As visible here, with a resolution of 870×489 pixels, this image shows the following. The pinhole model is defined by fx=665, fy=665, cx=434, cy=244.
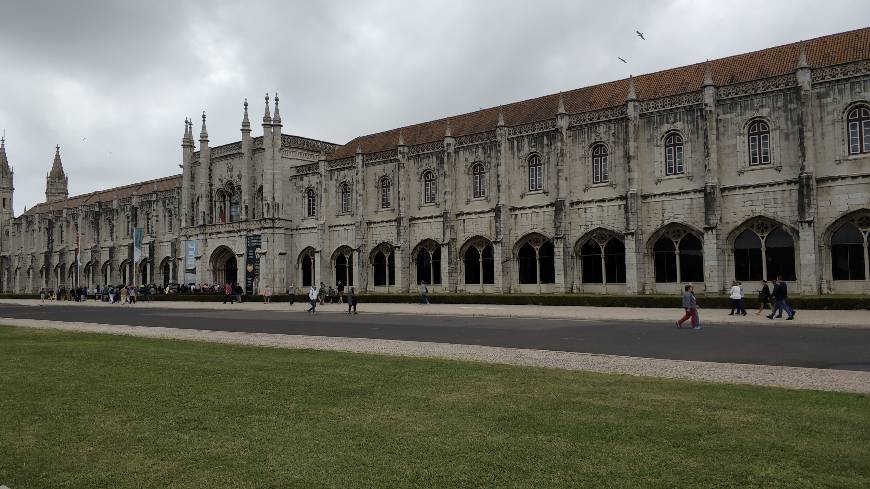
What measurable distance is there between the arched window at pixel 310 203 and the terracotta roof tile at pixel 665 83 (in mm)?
6162

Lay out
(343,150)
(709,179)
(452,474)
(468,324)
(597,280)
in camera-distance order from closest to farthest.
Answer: (452,474) < (468,324) < (709,179) < (597,280) < (343,150)

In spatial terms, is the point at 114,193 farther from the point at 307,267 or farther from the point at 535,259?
the point at 535,259

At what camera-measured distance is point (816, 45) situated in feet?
117

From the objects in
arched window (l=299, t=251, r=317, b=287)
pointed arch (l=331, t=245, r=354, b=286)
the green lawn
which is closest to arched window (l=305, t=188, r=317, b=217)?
arched window (l=299, t=251, r=317, b=287)

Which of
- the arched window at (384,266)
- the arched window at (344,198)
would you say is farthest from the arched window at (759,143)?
the arched window at (344,198)

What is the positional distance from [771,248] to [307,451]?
32097mm

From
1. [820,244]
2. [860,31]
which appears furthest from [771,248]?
[860,31]

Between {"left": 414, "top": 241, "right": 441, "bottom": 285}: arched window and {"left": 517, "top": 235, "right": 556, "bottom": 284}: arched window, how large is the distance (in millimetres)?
6785

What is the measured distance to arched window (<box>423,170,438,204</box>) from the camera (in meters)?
47.2

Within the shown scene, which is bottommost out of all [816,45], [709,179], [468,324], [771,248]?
[468,324]

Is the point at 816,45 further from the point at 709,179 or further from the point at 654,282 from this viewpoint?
the point at 654,282

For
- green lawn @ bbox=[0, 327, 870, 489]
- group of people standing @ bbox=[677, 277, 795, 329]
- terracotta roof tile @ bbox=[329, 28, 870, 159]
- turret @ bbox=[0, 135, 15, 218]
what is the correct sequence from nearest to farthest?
green lawn @ bbox=[0, 327, 870, 489] → group of people standing @ bbox=[677, 277, 795, 329] → terracotta roof tile @ bbox=[329, 28, 870, 159] → turret @ bbox=[0, 135, 15, 218]

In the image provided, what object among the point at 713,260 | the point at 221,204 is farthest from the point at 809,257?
the point at 221,204

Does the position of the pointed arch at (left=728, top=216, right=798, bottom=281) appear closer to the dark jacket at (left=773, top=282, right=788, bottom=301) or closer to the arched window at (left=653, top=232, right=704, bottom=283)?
the arched window at (left=653, top=232, right=704, bottom=283)
